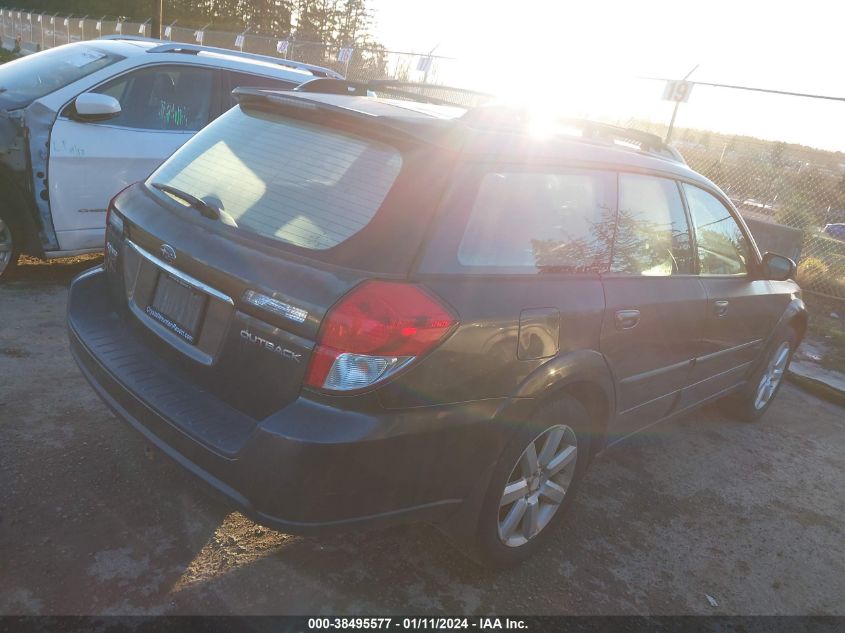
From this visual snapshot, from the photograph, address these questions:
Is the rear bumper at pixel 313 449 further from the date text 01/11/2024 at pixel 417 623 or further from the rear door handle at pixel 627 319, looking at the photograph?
the rear door handle at pixel 627 319

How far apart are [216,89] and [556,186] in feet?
13.3

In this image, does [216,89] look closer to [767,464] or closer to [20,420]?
[20,420]

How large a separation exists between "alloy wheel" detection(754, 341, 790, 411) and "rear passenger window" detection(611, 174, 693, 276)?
187cm

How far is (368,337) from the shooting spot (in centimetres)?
206

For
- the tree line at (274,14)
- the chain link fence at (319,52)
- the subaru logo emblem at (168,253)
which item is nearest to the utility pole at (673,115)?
the chain link fence at (319,52)

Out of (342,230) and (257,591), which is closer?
(342,230)

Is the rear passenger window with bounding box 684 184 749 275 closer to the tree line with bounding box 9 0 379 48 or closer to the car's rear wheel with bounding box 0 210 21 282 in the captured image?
the car's rear wheel with bounding box 0 210 21 282

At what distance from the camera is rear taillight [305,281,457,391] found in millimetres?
2053

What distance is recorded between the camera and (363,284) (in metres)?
2.10

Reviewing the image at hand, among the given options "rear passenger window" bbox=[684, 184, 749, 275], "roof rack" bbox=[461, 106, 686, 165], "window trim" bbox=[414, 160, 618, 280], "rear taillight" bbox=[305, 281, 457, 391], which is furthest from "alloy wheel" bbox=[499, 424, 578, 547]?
"rear passenger window" bbox=[684, 184, 749, 275]

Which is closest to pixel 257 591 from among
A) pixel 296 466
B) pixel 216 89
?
pixel 296 466

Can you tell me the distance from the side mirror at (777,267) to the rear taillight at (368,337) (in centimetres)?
302

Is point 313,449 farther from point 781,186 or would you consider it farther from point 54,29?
point 54,29

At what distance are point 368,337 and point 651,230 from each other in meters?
1.82
